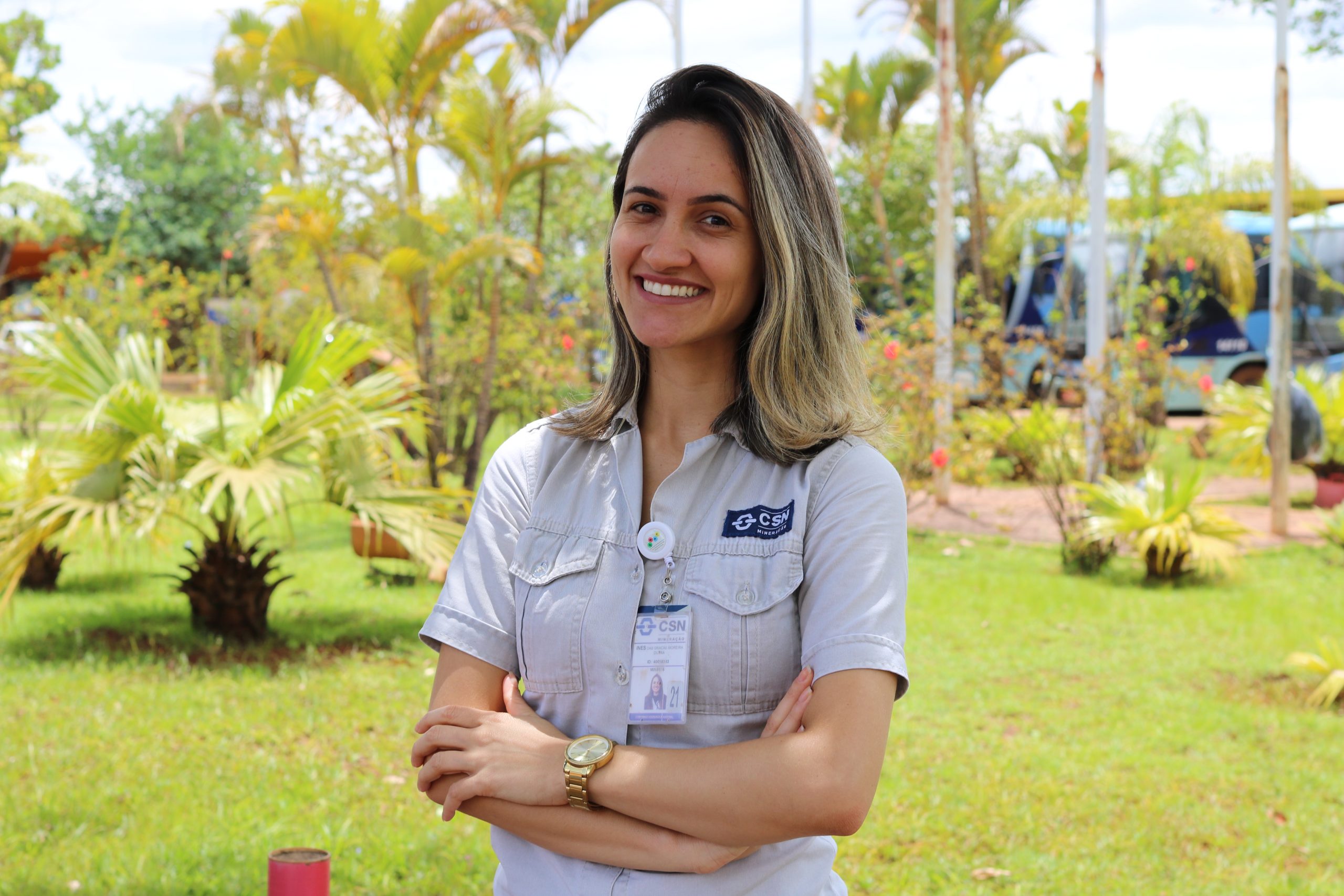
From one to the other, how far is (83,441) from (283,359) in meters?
13.3

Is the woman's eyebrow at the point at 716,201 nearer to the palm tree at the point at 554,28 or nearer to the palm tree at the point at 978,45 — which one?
the palm tree at the point at 554,28

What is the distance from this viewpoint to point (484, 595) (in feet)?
6.64

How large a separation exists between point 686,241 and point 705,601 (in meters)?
0.57

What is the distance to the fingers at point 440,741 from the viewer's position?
6.33ft

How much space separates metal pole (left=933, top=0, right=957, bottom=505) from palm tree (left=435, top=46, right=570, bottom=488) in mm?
4144

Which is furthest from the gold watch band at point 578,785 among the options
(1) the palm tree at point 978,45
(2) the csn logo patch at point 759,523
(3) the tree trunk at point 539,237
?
(1) the palm tree at point 978,45

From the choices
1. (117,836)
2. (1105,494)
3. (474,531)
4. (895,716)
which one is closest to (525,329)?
(1105,494)

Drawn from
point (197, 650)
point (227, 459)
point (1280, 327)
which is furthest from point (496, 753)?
point (1280, 327)

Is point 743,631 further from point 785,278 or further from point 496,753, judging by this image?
point 785,278

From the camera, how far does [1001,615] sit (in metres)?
8.25

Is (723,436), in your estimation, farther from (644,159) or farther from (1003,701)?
(1003,701)

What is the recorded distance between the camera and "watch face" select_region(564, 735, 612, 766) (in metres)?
1.79

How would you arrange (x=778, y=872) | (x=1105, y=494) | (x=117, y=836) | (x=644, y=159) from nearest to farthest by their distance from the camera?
(x=778, y=872), (x=644, y=159), (x=117, y=836), (x=1105, y=494)

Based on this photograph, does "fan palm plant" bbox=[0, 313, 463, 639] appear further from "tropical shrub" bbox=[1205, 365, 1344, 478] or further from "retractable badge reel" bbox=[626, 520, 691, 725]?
"tropical shrub" bbox=[1205, 365, 1344, 478]
